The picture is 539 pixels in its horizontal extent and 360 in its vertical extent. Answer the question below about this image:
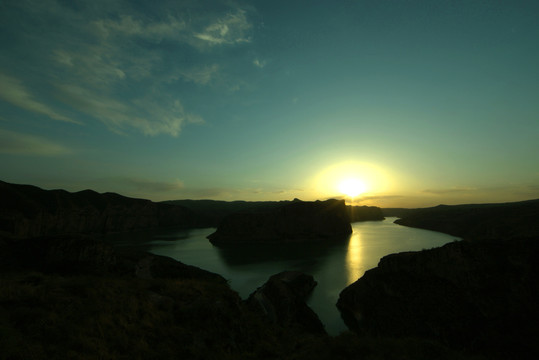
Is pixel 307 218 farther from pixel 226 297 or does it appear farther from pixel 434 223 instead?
pixel 226 297

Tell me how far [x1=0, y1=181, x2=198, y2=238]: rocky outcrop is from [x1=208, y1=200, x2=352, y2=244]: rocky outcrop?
53.5 meters

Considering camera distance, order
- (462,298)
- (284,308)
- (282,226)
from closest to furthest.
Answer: (462,298) → (284,308) → (282,226)

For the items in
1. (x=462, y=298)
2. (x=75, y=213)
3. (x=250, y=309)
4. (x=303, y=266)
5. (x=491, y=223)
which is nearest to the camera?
(x=250, y=309)

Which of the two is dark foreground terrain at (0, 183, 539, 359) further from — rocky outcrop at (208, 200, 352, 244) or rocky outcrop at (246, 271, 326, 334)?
rocky outcrop at (208, 200, 352, 244)

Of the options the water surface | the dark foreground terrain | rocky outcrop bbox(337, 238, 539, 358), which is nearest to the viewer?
the dark foreground terrain

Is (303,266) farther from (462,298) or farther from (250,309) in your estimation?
(250,309)

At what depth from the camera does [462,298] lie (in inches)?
819

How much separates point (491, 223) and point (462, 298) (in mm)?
85899

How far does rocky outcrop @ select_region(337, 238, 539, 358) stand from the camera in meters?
17.7

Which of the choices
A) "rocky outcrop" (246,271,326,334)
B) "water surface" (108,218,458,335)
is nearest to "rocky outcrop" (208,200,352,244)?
"water surface" (108,218,458,335)

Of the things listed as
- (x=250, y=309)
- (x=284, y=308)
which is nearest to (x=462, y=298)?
(x=284, y=308)

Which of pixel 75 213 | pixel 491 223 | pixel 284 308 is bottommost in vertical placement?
pixel 284 308

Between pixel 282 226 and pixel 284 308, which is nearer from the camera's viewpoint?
pixel 284 308

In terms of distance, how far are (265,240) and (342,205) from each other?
5062 cm
